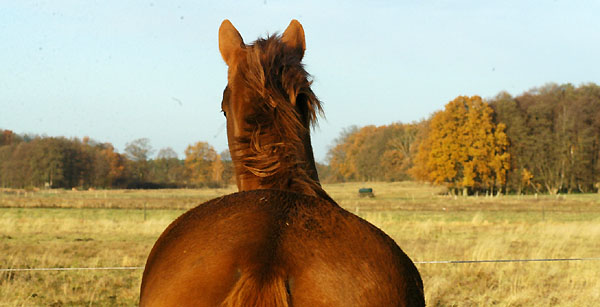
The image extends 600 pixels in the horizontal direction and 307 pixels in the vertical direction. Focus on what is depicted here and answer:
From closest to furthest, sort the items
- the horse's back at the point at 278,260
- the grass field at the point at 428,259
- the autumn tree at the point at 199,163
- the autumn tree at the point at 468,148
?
the horse's back at the point at 278,260 → the grass field at the point at 428,259 → the autumn tree at the point at 468,148 → the autumn tree at the point at 199,163

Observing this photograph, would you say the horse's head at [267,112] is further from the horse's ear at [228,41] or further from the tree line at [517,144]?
the tree line at [517,144]

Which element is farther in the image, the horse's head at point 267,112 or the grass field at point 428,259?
the grass field at point 428,259

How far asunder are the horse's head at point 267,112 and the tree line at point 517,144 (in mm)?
53994

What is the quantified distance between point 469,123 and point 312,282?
5794cm

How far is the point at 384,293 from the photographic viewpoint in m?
1.78

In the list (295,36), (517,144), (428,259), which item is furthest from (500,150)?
(295,36)

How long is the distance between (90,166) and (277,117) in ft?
261

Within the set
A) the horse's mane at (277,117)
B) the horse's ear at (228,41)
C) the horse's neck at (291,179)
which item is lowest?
the horse's neck at (291,179)

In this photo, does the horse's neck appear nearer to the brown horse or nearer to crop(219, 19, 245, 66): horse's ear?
the brown horse

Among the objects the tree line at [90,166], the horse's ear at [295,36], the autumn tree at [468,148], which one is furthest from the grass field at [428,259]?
the tree line at [90,166]

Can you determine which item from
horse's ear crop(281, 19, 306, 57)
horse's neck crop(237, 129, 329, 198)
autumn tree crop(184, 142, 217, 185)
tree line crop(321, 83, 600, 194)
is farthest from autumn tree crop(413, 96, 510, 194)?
horse's neck crop(237, 129, 329, 198)

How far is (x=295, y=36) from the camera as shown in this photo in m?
3.06

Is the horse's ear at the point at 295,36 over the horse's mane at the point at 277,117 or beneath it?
over

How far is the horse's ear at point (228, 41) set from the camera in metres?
2.95
